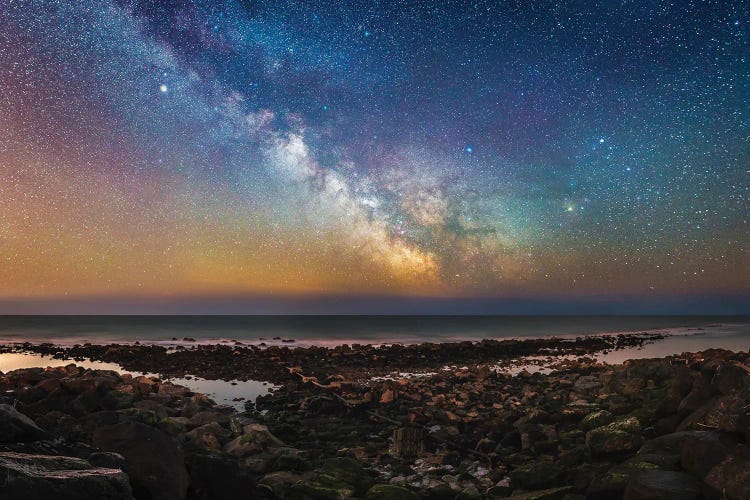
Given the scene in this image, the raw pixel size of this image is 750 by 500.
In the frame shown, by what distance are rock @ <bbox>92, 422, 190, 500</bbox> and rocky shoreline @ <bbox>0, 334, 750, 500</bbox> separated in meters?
0.02

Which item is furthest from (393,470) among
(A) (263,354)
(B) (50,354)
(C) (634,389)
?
(B) (50,354)

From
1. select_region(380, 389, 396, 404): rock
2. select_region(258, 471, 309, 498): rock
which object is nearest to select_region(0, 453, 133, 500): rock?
select_region(258, 471, 309, 498): rock

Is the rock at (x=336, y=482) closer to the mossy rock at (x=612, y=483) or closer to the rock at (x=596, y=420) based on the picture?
the mossy rock at (x=612, y=483)

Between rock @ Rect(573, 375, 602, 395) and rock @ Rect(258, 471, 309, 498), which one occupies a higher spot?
rock @ Rect(573, 375, 602, 395)

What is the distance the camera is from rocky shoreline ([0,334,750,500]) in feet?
20.6

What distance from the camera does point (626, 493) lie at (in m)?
6.46

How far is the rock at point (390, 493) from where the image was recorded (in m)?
7.51

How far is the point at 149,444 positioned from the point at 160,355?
30417mm

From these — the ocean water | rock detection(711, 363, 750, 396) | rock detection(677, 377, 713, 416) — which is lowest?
the ocean water

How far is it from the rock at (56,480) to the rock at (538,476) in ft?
20.6

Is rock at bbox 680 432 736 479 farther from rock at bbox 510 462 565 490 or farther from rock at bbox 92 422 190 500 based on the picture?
rock at bbox 92 422 190 500

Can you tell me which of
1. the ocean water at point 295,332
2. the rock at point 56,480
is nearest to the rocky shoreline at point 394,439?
the rock at point 56,480

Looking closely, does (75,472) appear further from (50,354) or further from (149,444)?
(50,354)

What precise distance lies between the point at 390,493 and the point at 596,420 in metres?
5.94
